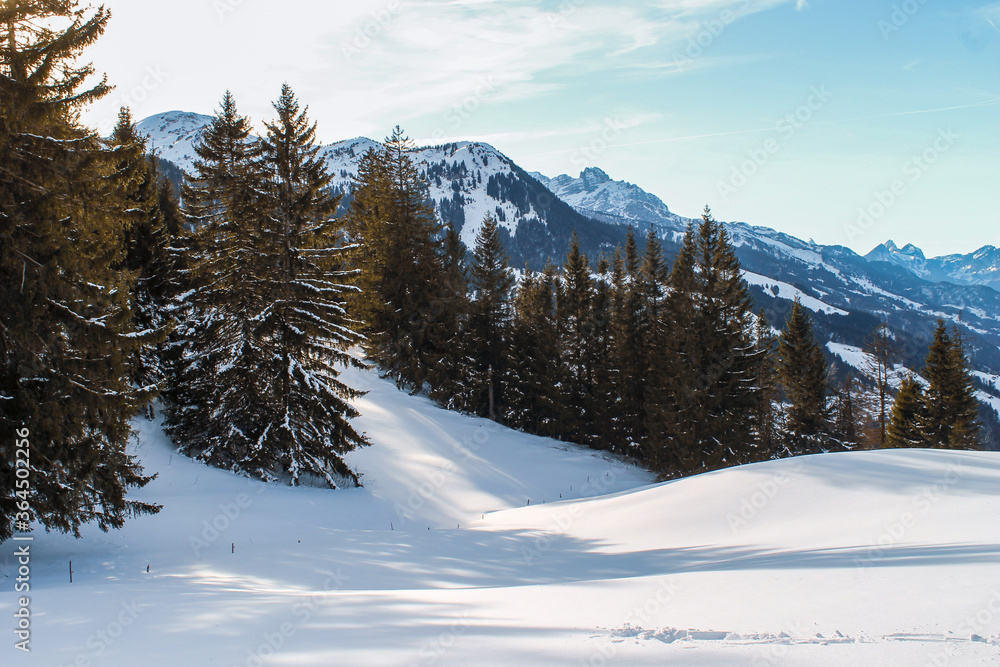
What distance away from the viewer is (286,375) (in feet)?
54.5

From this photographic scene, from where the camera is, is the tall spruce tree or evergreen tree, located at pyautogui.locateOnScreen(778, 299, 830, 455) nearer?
evergreen tree, located at pyautogui.locateOnScreen(778, 299, 830, 455)

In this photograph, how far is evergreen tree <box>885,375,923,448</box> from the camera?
113 ft

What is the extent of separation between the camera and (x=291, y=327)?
55.1 ft

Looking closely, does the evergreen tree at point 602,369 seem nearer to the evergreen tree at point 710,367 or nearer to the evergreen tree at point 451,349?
the evergreen tree at point 710,367

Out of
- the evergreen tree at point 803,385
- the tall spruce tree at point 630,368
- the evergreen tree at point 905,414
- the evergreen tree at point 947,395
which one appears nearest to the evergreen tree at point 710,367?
the tall spruce tree at point 630,368

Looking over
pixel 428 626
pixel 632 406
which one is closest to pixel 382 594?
pixel 428 626

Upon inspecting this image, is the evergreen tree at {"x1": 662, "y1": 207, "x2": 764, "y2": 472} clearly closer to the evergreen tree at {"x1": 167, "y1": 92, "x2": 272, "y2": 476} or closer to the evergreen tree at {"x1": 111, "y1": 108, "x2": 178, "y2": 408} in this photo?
the evergreen tree at {"x1": 167, "y1": 92, "x2": 272, "y2": 476}

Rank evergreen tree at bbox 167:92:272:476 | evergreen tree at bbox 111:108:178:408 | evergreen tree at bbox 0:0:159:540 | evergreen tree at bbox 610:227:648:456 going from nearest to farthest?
evergreen tree at bbox 0:0:159:540
evergreen tree at bbox 167:92:272:476
evergreen tree at bbox 111:108:178:408
evergreen tree at bbox 610:227:648:456

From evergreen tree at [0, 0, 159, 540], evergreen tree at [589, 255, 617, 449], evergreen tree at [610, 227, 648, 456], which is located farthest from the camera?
evergreen tree at [589, 255, 617, 449]

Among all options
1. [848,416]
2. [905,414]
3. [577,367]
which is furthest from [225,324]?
[848,416]

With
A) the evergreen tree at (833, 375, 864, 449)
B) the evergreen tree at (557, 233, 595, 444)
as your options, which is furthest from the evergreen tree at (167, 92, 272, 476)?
the evergreen tree at (833, 375, 864, 449)

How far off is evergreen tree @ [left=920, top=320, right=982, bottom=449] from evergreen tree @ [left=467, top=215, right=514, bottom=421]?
26063mm

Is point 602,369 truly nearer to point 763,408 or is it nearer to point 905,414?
point 763,408

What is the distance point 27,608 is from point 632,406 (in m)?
32.8
